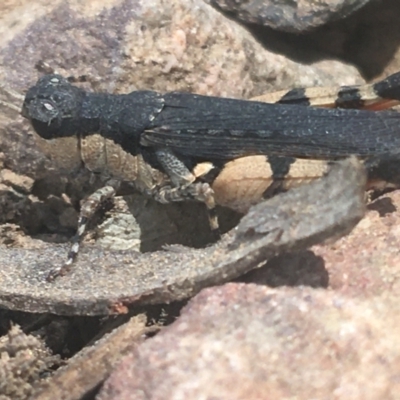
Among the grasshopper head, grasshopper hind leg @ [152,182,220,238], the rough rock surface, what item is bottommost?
grasshopper hind leg @ [152,182,220,238]

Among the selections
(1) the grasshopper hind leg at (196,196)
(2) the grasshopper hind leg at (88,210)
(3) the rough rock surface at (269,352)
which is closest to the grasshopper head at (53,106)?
(2) the grasshopper hind leg at (88,210)

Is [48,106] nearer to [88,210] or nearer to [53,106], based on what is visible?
[53,106]

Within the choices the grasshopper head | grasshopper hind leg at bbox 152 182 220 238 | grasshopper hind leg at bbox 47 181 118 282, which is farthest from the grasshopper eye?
grasshopper hind leg at bbox 152 182 220 238

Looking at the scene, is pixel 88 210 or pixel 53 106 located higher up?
pixel 53 106

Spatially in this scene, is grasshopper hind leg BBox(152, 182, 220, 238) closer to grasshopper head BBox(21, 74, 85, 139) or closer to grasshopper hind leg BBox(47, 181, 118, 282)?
grasshopper hind leg BBox(47, 181, 118, 282)

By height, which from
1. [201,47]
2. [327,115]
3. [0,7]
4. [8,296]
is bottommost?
[8,296]

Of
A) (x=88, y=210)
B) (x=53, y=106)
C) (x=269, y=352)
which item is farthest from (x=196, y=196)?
(x=269, y=352)

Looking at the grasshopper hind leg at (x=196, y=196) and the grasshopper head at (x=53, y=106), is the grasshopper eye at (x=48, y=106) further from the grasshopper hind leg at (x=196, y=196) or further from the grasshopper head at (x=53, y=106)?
the grasshopper hind leg at (x=196, y=196)

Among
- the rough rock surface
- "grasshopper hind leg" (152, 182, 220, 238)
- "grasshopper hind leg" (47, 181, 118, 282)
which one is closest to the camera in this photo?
the rough rock surface

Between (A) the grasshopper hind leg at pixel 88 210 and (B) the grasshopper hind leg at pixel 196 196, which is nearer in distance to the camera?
(A) the grasshopper hind leg at pixel 88 210

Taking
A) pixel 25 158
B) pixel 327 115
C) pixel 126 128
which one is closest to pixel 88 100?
pixel 126 128

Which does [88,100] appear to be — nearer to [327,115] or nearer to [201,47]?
[201,47]
